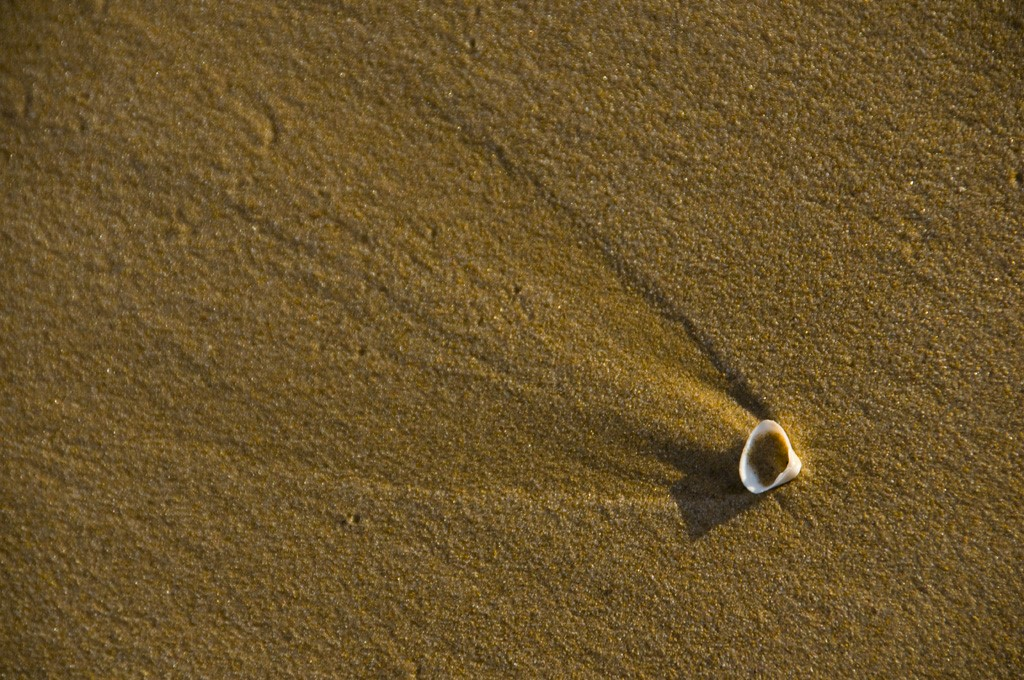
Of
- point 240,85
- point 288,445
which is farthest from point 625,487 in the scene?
point 240,85

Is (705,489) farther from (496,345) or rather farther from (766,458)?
(496,345)

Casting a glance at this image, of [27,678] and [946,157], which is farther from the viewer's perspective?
[27,678]

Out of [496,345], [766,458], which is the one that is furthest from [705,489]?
[496,345]

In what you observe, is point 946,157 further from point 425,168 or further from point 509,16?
point 425,168
